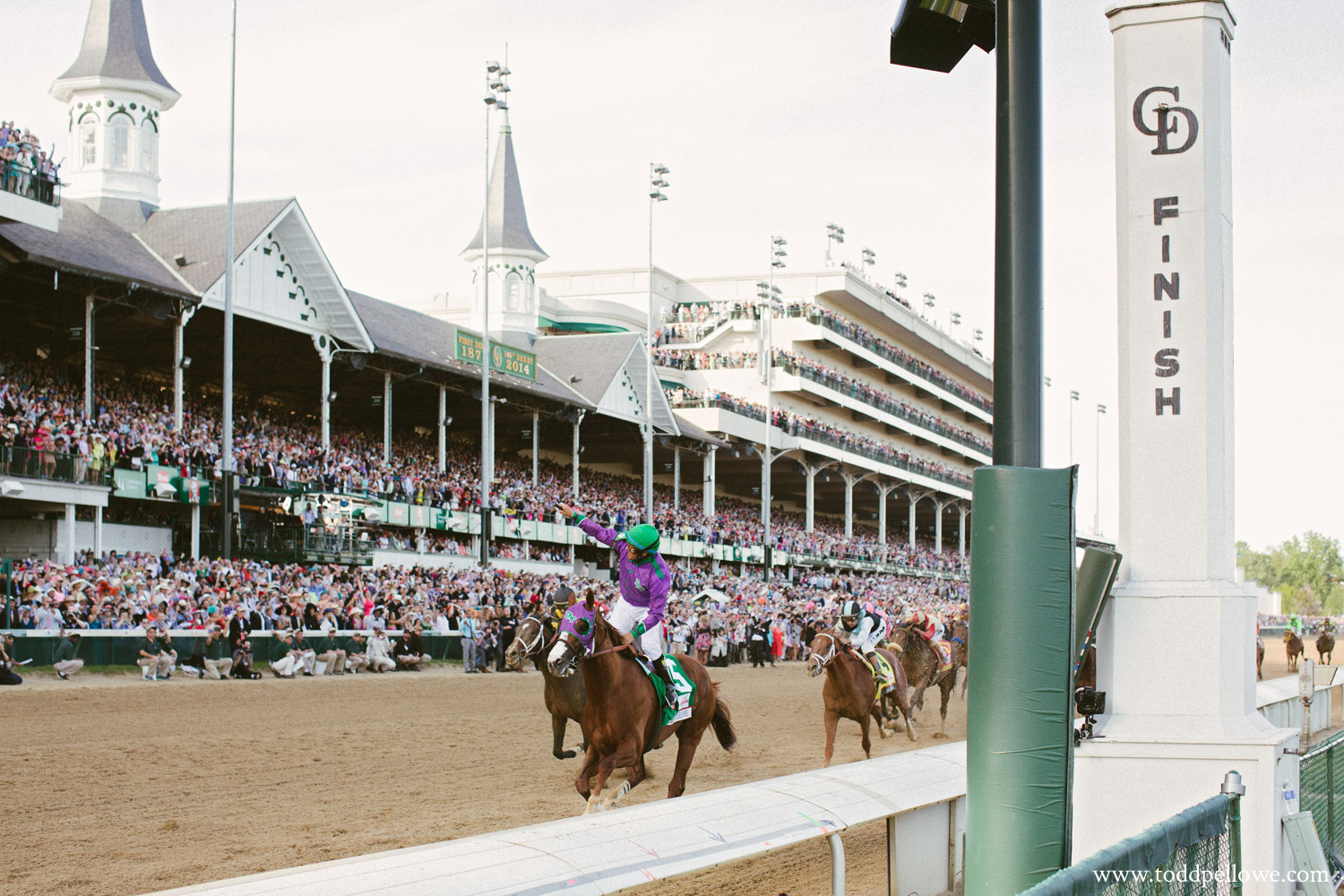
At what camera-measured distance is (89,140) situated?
32938 millimetres

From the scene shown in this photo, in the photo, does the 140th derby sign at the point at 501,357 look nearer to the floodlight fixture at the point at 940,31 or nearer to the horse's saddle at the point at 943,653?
the horse's saddle at the point at 943,653

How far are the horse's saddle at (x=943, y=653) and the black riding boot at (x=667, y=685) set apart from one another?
7297 millimetres

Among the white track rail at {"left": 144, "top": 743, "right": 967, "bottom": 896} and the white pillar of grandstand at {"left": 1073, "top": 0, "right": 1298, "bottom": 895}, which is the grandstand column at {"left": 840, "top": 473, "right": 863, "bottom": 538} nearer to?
the white track rail at {"left": 144, "top": 743, "right": 967, "bottom": 896}

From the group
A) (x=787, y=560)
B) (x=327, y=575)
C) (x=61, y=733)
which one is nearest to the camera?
(x=61, y=733)

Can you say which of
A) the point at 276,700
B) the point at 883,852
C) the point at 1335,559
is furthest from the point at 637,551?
the point at 1335,559

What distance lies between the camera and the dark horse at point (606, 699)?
7.72 m

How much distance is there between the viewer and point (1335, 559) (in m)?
137

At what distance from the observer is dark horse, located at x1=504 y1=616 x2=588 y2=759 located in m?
8.45

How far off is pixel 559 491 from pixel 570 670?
30.4 metres

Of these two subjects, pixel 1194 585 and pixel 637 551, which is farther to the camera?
pixel 637 551

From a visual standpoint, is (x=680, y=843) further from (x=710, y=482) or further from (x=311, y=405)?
(x=710, y=482)

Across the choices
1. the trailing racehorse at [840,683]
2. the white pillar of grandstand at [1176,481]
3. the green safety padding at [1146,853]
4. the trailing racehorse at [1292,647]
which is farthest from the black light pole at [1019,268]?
the trailing racehorse at [1292,647]

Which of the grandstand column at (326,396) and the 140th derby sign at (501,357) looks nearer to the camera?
the grandstand column at (326,396)

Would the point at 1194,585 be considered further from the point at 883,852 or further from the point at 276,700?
the point at 276,700
